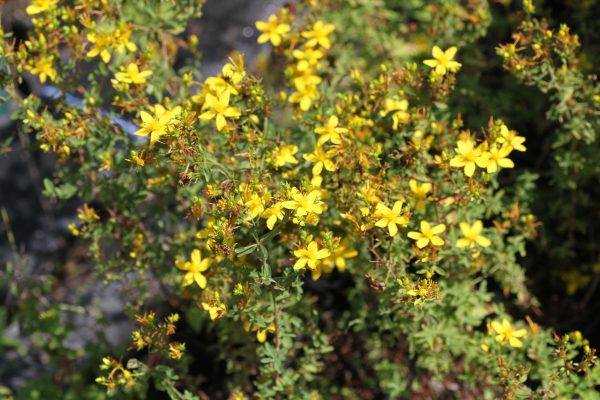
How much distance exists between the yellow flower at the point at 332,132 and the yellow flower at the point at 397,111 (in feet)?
0.68

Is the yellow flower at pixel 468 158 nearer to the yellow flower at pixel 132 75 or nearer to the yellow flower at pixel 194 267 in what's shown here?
the yellow flower at pixel 194 267

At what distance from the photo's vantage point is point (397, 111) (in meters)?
2.66

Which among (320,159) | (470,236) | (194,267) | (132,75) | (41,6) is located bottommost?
(194,267)

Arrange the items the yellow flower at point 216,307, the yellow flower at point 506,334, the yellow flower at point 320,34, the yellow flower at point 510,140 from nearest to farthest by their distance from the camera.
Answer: the yellow flower at point 216,307, the yellow flower at point 510,140, the yellow flower at point 506,334, the yellow flower at point 320,34

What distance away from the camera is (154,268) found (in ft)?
9.86

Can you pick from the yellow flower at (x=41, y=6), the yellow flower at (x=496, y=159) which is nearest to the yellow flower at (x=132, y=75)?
the yellow flower at (x=41, y=6)

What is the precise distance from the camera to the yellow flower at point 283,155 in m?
2.47

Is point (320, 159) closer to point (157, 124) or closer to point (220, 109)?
point (220, 109)

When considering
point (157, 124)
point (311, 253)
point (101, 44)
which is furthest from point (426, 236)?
point (101, 44)

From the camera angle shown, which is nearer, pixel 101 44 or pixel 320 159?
pixel 320 159

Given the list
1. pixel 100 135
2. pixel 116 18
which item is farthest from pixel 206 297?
pixel 116 18

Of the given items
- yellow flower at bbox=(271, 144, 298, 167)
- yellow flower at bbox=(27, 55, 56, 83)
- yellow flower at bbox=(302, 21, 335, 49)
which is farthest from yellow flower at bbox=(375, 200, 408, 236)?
yellow flower at bbox=(27, 55, 56, 83)

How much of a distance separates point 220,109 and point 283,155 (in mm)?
296

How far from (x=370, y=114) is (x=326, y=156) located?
0.42 m
